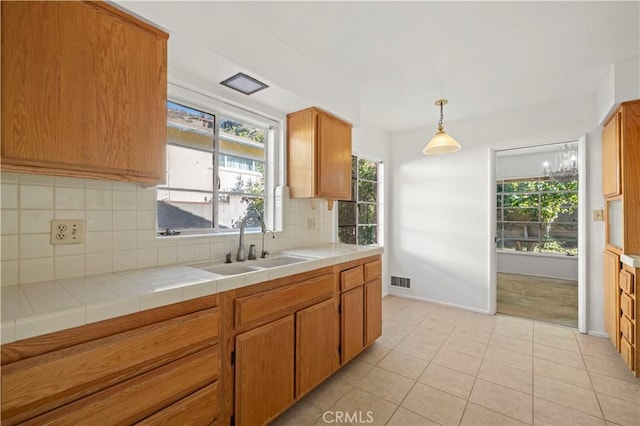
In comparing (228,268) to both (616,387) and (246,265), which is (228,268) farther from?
(616,387)

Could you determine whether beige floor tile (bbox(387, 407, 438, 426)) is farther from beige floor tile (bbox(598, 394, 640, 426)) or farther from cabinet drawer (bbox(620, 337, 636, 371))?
cabinet drawer (bbox(620, 337, 636, 371))

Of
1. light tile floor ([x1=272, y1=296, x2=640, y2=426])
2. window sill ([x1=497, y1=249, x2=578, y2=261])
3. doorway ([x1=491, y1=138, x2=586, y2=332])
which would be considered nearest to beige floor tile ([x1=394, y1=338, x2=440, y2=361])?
light tile floor ([x1=272, y1=296, x2=640, y2=426])

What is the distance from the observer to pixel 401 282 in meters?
4.21

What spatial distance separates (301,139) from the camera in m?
2.50

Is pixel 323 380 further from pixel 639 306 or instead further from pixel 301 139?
pixel 639 306

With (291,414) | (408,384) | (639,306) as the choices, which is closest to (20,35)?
(291,414)

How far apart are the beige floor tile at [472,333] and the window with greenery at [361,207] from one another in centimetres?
152

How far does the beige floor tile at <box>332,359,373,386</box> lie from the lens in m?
2.15

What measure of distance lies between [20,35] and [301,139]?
1.74 metres

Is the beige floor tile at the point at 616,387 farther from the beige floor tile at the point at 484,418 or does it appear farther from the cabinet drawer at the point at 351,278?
the cabinet drawer at the point at 351,278

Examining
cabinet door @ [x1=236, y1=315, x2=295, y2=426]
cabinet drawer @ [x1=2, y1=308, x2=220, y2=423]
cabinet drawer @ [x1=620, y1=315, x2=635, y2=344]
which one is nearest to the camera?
cabinet drawer @ [x1=2, y1=308, x2=220, y2=423]

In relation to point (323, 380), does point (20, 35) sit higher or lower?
higher

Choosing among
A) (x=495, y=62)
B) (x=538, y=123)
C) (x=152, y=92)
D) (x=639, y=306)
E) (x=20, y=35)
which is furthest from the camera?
(x=538, y=123)

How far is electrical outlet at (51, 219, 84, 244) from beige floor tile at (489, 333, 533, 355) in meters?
3.35
